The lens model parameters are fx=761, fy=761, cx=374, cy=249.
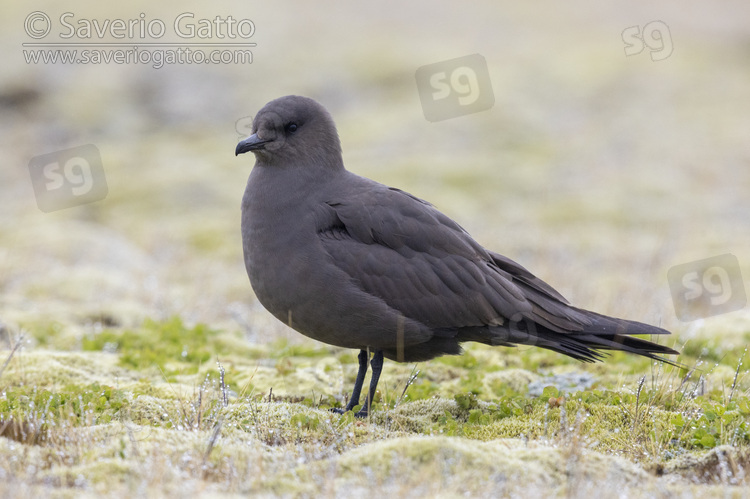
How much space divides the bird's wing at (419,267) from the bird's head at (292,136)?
48cm

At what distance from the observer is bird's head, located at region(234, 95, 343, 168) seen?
5543 mm

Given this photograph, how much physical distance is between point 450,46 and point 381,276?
69.3 ft

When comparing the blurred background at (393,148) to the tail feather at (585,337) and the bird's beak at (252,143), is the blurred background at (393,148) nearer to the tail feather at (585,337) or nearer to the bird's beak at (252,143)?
the bird's beak at (252,143)

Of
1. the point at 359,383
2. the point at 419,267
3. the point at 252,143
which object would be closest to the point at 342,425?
the point at 359,383

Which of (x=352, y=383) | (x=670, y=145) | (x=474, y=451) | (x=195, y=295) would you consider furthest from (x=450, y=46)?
(x=474, y=451)

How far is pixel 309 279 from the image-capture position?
4961mm

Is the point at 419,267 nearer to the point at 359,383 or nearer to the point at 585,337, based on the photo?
the point at 359,383

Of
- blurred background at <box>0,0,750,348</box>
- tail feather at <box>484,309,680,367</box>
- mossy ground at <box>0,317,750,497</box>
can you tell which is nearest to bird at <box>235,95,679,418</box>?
tail feather at <box>484,309,680,367</box>

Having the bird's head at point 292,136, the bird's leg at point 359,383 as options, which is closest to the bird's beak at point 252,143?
the bird's head at point 292,136

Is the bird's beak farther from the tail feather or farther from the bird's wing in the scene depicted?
the tail feather

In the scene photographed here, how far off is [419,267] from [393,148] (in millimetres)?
12976

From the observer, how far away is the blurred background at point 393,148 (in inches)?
382

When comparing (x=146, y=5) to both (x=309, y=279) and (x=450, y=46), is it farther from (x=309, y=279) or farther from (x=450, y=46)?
(x=309, y=279)

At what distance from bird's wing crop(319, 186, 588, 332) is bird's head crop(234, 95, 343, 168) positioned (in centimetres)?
48
